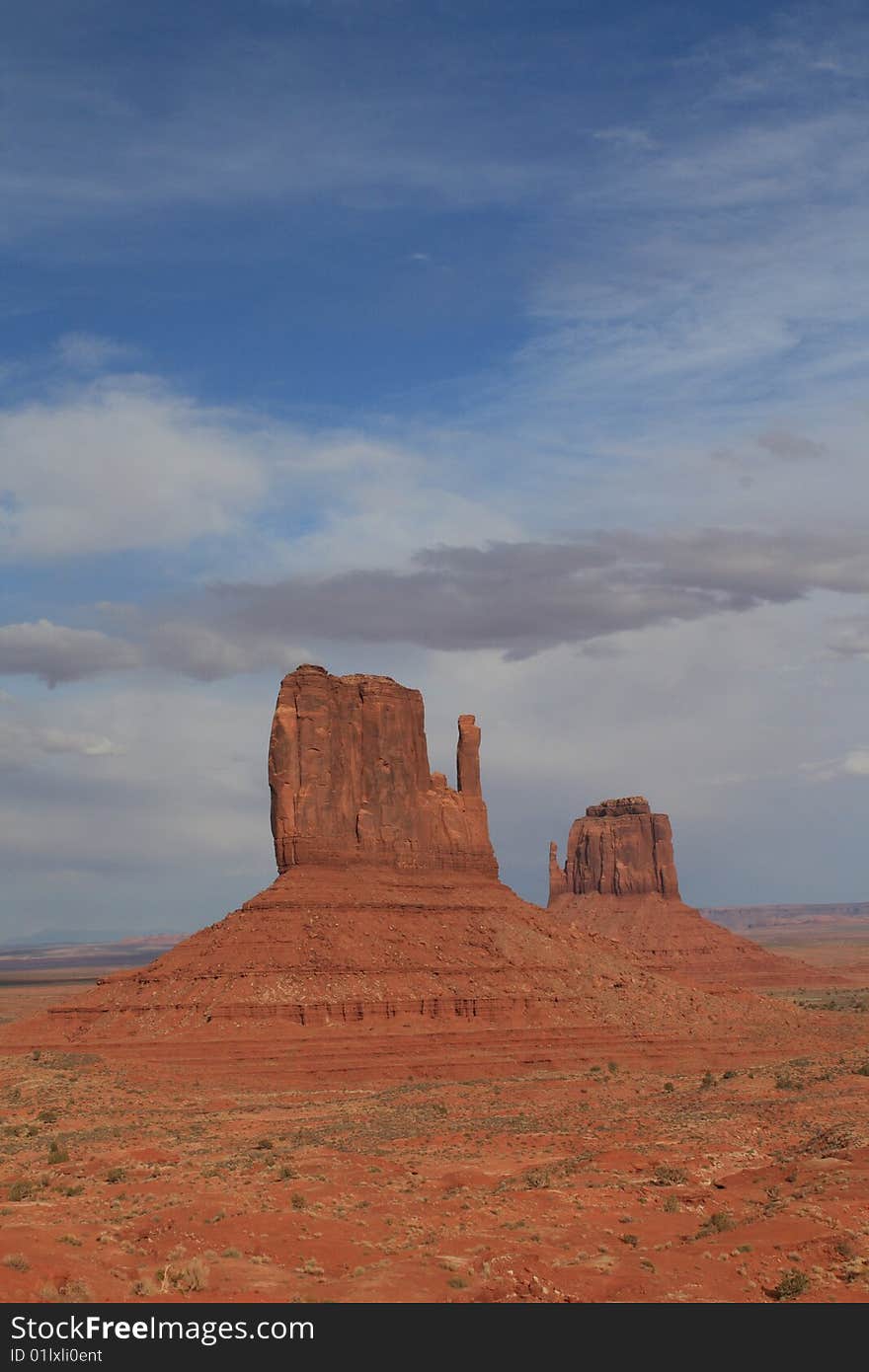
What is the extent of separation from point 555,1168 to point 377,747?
2057 inches

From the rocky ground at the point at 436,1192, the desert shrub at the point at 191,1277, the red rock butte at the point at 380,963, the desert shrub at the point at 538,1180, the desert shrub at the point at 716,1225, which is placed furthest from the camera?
the red rock butte at the point at 380,963

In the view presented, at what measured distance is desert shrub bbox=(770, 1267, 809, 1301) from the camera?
898 inches

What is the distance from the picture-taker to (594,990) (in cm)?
8344

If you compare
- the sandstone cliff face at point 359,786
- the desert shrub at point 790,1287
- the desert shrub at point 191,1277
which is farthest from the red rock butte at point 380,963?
the desert shrub at point 790,1287

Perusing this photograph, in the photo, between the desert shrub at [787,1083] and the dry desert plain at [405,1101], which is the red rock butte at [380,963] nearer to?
the dry desert plain at [405,1101]

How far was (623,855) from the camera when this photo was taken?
169 m

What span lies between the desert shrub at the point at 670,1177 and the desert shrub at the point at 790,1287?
1205cm

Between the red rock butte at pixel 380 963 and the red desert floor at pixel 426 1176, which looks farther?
the red rock butte at pixel 380 963

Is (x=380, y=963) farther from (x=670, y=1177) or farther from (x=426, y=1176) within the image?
(x=670, y=1177)

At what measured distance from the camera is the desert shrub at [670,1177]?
3553 centimetres

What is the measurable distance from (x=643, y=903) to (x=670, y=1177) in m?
130

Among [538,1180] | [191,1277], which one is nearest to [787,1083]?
[538,1180]
